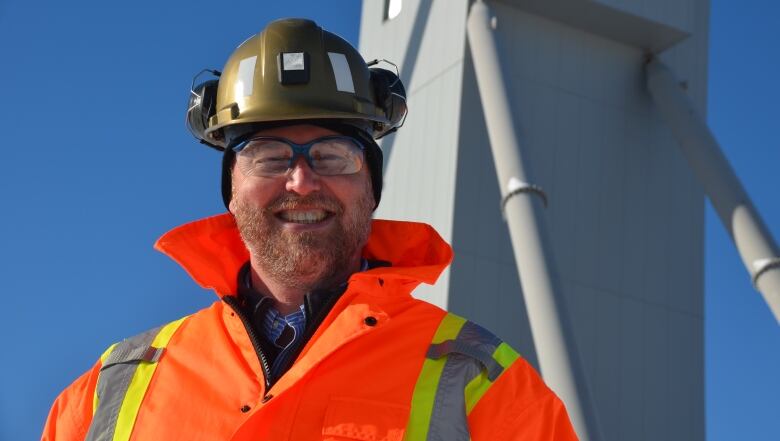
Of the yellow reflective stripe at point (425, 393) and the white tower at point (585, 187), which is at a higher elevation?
the white tower at point (585, 187)

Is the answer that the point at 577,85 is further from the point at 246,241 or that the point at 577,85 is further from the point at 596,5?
the point at 246,241

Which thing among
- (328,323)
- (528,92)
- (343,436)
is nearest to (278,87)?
(328,323)

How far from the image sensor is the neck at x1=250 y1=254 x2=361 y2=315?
9.84 ft

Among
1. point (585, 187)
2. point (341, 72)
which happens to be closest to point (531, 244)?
point (585, 187)

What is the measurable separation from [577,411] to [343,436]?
206 inches

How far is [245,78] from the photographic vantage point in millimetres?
3299

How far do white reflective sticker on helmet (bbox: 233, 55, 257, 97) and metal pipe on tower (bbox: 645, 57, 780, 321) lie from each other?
6541mm

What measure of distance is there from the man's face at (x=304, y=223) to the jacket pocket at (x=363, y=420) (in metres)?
0.47

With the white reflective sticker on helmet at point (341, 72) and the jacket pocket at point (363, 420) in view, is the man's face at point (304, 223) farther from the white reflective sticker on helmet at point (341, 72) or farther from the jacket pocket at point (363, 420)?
the jacket pocket at point (363, 420)

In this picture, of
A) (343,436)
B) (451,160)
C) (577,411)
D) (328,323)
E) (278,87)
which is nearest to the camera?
(343,436)

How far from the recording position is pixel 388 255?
3.17m

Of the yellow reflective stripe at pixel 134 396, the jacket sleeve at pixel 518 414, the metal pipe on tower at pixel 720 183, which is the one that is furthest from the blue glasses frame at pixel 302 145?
the metal pipe on tower at pixel 720 183

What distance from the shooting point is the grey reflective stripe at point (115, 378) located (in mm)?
2816

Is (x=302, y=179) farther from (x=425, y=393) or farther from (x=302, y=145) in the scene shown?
(x=425, y=393)
